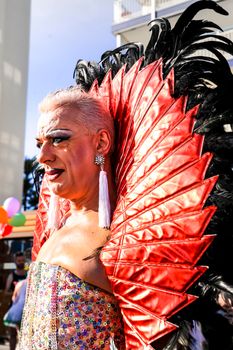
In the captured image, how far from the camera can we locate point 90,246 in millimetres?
1383

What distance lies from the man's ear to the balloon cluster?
561 centimetres

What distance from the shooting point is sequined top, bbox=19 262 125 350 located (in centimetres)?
130

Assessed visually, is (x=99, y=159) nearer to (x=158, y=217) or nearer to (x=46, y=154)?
(x=46, y=154)

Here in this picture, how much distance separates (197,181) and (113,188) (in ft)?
1.20

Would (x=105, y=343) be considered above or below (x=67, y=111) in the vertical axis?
below

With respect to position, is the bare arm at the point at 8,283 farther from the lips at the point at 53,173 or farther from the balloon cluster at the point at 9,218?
the lips at the point at 53,173

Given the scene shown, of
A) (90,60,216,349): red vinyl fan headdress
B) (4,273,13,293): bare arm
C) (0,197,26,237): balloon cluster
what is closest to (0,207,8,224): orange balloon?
(0,197,26,237): balloon cluster

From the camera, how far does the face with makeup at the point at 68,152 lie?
1.44 metres

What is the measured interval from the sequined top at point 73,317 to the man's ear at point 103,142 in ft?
1.23

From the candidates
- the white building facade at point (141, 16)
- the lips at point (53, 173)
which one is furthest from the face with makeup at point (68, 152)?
the white building facade at point (141, 16)

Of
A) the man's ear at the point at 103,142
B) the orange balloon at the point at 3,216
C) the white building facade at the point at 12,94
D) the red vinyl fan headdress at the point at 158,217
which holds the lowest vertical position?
the red vinyl fan headdress at the point at 158,217

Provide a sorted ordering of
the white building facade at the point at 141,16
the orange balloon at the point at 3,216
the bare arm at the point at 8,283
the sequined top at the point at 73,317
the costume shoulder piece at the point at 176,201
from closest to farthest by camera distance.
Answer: the costume shoulder piece at the point at 176,201 < the sequined top at the point at 73,317 < the orange balloon at the point at 3,216 < the bare arm at the point at 8,283 < the white building facade at the point at 141,16

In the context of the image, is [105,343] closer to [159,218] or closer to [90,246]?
[90,246]

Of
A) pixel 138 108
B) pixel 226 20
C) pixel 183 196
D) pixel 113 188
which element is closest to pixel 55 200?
pixel 113 188
